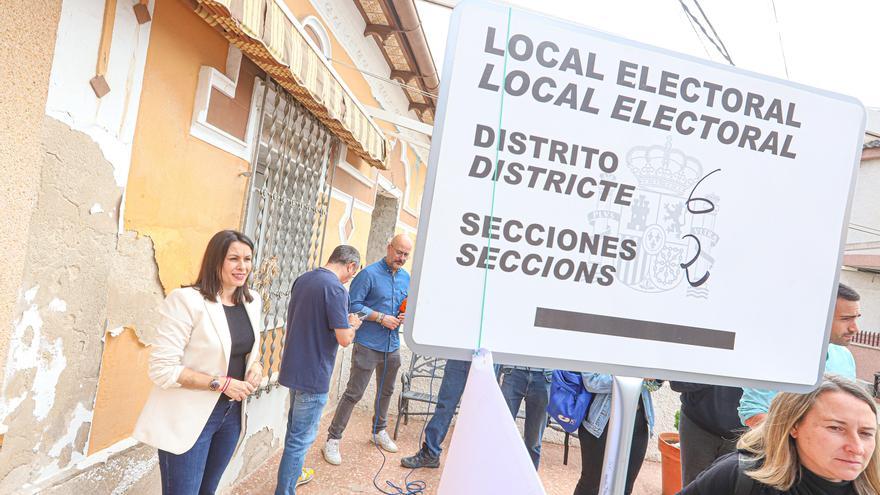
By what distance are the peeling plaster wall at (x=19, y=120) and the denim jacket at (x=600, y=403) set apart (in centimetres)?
253

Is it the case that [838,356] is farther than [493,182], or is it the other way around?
[838,356]

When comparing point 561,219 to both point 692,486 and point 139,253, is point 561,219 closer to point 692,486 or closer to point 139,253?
point 692,486

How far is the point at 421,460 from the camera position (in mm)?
4727

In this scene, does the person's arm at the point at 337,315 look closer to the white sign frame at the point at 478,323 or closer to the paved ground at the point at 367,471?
the paved ground at the point at 367,471

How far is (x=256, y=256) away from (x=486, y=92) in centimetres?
331

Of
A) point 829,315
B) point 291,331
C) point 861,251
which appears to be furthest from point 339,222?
point 861,251

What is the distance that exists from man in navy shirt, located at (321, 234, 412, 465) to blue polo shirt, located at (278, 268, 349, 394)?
1.05m

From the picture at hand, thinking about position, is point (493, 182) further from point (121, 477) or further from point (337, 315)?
point (121, 477)

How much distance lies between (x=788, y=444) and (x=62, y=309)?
2.72m

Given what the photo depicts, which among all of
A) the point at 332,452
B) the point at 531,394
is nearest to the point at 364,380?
the point at 332,452

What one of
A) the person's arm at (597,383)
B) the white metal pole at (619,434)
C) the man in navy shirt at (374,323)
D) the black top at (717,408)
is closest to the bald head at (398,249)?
the man in navy shirt at (374,323)

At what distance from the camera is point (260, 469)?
4492 mm

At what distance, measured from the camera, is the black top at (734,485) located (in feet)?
5.11

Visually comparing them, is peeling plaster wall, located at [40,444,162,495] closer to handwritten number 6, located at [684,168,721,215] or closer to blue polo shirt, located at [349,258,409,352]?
blue polo shirt, located at [349,258,409,352]
